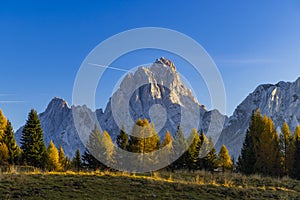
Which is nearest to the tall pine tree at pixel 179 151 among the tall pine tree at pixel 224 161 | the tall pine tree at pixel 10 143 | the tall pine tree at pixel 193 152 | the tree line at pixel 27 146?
the tall pine tree at pixel 193 152

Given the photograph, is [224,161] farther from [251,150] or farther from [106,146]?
[106,146]

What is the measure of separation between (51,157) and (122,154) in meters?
20.1

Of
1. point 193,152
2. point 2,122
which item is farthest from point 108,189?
point 2,122

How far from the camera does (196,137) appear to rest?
62.1 m

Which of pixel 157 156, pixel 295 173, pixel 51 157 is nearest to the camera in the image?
pixel 295 173

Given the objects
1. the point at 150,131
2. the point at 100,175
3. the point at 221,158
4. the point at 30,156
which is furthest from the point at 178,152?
the point at 100,175

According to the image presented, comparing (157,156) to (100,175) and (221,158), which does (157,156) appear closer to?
(221,158)

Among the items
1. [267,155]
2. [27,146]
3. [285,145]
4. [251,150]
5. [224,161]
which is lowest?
[224,161]

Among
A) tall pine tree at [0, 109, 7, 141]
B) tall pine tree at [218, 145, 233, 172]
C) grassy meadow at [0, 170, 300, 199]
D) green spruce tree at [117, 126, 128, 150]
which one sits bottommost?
grassy meadow at [0, 170, 300, 199]

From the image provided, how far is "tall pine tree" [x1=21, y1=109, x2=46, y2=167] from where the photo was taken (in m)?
54.2

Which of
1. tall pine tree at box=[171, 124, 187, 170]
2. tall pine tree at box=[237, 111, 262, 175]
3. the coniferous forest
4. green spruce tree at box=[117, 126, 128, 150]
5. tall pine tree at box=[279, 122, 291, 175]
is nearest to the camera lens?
the coniferous forest

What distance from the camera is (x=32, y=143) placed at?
54.6m

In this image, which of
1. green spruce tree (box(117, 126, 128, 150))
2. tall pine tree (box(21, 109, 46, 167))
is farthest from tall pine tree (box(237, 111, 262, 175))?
tall pine tree (box(21, 109, 46, 167))

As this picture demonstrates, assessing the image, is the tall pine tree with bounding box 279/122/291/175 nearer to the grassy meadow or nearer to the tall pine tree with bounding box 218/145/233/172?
the tall pine tree with bounding box 218/145/233/172
